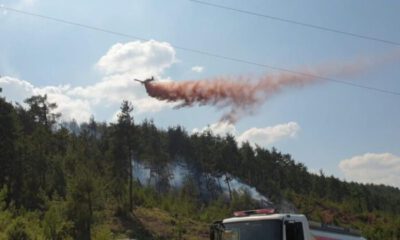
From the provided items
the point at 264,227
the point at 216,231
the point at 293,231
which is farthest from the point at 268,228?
the point at 216,231

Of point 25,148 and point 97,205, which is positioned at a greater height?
point 25,148

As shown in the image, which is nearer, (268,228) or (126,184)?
(268,228)

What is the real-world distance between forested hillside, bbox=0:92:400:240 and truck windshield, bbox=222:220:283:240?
2500 cm

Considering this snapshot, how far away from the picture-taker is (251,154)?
5531 inches

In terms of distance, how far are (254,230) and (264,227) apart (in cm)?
31

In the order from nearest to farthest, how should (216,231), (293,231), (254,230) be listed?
1. (293,231)
2. (254,230)
3. (216,231)

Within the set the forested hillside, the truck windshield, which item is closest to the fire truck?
the truck windshield

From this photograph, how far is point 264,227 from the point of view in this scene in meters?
15.1

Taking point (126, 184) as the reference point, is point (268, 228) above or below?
below

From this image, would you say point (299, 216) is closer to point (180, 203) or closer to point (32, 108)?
point (180, 203)

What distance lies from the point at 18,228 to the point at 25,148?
3655cm

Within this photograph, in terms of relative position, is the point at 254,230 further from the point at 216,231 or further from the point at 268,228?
the point at 216,231

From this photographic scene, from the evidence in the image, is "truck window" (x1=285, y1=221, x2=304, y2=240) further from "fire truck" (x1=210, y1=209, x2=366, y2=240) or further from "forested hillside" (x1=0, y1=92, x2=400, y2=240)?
"forested hillside" (x1=0, y1=92, x2=400, y2=240)

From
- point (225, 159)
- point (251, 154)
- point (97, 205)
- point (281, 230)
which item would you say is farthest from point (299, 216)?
point (251, 154)
